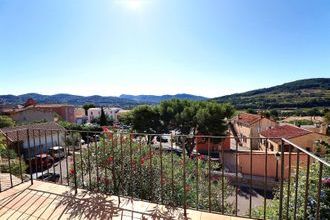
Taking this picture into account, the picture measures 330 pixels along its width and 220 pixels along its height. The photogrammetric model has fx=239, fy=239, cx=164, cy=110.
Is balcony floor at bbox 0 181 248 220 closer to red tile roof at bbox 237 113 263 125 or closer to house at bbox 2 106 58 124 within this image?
red tile roof at bbox 237 113 263 125

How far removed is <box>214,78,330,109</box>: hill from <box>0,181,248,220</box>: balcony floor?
56.9m

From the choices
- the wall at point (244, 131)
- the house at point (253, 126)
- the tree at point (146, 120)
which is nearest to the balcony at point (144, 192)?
the tree at point (146, 120)

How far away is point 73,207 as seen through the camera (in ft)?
9.49

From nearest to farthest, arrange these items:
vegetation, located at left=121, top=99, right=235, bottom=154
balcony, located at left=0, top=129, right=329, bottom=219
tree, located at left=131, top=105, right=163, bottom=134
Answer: balcony, located at left=0, top=129, right=329, bottom=219
vegetation, located at left=121, top=99, right=235, bottom=154
tree, located at left=131, top=105, right=163, bottom=134

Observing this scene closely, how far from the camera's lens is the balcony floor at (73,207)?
2.68 m

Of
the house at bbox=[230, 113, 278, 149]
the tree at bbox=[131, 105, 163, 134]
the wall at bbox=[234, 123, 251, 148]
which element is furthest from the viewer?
the house at bbox=[230, 113, 278, 149]

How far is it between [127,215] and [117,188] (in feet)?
3.59

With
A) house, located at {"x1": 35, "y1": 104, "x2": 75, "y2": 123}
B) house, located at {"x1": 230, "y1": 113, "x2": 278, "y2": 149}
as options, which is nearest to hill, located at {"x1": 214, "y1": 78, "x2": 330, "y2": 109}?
house, located at {"x1": 230, "y1": 113, "x2": 278, "y2": 149}

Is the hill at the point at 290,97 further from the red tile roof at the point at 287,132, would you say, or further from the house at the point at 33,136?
the house at the point at 33,136

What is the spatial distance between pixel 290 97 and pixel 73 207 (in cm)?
7682

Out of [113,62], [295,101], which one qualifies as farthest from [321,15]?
[295,101]

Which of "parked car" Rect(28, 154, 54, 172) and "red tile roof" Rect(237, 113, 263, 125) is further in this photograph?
"red tile roof" Rect(237, 113, 263, 125)

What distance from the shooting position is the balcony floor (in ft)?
8.80

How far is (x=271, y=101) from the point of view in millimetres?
66938
